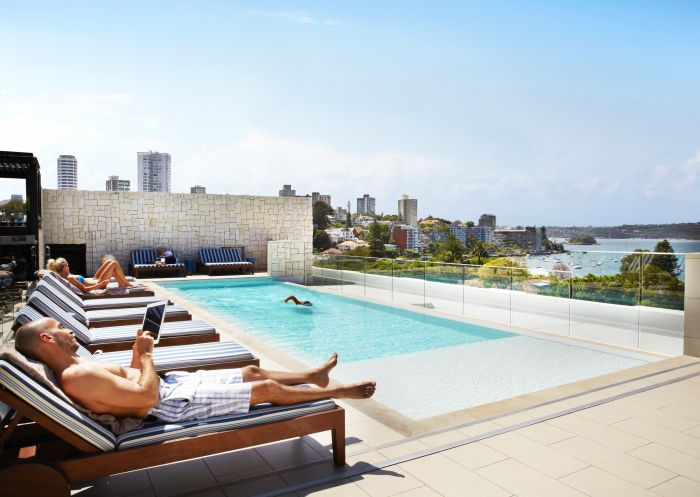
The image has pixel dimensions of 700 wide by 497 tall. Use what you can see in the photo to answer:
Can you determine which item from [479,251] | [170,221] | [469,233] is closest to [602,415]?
[170,221]

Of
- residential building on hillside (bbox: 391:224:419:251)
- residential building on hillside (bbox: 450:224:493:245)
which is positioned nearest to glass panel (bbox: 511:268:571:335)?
residential building on hillside (bbox: 450:224:493:245)

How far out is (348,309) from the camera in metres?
10.4

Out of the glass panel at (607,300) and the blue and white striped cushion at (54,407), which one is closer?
the blue and white striped cushion at (54,407)

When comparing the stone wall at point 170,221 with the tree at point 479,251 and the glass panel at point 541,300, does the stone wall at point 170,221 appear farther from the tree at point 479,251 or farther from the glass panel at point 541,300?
the tree at point 479,251

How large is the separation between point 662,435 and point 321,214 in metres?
54.2

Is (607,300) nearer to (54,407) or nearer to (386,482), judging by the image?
(386,482)

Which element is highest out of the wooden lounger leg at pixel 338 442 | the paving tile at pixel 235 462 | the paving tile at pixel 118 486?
the wooden lounger leg at pixel 338 442

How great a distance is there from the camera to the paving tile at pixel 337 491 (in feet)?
8.68

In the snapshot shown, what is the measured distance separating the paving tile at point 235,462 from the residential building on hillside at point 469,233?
43156 mm

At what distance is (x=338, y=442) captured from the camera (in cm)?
297

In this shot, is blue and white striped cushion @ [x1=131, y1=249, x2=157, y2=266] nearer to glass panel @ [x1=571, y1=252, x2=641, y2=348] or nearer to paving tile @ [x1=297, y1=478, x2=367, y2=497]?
glass panel @ [x1=571, y1=252, x2=641, y2=348]

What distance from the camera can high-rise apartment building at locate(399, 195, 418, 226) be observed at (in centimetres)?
6009

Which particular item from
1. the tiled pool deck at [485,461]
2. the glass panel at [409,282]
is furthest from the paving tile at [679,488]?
the glass panel at [409,282]

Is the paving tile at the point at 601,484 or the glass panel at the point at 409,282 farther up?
the glass panel at the point at 409,282
